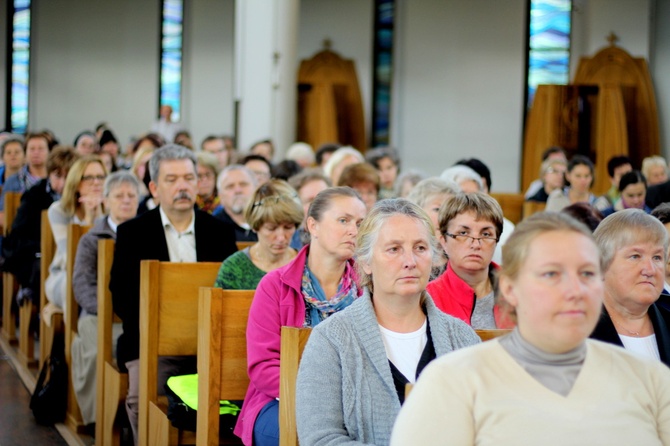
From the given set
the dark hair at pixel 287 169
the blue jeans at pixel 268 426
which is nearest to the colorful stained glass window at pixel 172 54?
the dark hair at pixel 287 169

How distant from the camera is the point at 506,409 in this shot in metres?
2.01

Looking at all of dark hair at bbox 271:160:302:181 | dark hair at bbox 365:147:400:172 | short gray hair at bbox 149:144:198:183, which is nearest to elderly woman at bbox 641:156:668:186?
dark hair at bbox 365:147:400:172

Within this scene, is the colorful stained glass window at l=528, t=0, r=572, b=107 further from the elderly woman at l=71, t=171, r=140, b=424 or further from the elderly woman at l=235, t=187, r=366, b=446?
the elderly woman at l=235, t=187, r=366, b=446

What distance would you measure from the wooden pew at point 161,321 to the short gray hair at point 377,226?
1.39 meters

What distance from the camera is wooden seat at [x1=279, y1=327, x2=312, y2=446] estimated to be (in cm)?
295

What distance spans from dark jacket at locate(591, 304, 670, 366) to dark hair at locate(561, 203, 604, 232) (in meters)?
1.49

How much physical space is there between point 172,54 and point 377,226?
49.8 ft

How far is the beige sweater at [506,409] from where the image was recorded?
6.58 ft

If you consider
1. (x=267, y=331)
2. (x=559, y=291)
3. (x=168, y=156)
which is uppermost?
(x=168, y=156)

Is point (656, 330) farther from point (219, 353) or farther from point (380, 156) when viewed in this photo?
point (380, 156)

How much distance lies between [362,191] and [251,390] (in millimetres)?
3055

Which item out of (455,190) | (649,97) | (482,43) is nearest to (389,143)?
(482,43)

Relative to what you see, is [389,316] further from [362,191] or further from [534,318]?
[362,191]

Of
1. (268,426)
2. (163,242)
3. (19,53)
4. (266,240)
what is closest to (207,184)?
(163,242)
